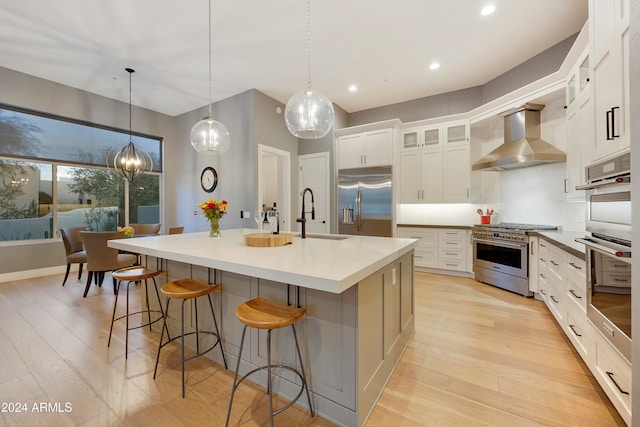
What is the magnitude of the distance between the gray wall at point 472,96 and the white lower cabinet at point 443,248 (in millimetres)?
2208

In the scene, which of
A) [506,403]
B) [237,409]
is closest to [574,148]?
[506,403]

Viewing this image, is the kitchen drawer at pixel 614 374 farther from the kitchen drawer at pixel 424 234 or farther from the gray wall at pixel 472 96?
the gray wall at pixel 472 96

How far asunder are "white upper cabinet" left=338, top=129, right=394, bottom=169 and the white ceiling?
0.85 m

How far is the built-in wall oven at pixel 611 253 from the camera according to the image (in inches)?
51.8

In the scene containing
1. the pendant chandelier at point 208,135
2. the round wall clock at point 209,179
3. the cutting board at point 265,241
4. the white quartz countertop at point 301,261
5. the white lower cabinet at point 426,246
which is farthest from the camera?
the round wall clock at point 209,179

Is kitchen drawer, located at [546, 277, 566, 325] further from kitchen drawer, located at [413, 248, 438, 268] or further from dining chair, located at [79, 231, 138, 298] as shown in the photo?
dining chair, located at [79, 231, 138, 298]

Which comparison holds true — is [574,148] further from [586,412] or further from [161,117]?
[161,117]

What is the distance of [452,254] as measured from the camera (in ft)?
14.5

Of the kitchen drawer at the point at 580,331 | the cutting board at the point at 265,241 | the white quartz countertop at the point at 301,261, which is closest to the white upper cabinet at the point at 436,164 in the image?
the kitchen drawer at the point at 580,331

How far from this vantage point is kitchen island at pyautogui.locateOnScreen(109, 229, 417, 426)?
1.37 m

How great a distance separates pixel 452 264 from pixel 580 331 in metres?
2.48

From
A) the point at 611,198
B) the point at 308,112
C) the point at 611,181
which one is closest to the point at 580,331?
the point at 611,198

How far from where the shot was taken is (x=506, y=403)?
5.27ft

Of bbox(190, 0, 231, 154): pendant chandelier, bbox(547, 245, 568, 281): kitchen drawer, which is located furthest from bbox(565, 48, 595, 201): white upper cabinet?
bbox(190, 0, 231, 154): pendant chandelier
